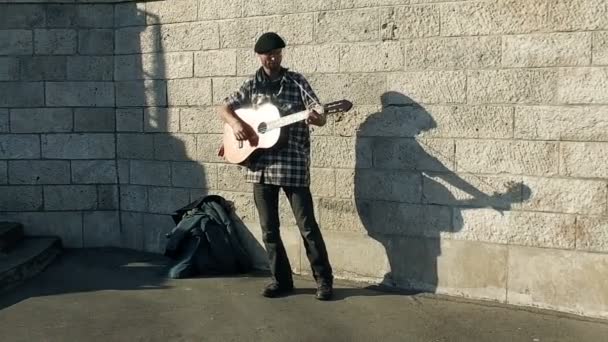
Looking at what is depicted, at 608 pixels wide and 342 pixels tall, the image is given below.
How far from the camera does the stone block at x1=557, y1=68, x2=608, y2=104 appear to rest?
485cm

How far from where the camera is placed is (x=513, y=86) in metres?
5.14

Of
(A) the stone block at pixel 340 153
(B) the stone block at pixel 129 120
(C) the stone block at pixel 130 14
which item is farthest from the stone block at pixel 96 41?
(A) the stone block at pixel 340 153

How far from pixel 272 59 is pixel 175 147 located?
1853 millimetres

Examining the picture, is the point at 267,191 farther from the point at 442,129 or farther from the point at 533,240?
the point at 533,240

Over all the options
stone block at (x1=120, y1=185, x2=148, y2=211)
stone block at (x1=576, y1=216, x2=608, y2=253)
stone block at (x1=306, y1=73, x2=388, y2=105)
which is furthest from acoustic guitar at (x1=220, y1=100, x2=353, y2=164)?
stone block at (x1=576, y1=216, x2=608, y2=253)

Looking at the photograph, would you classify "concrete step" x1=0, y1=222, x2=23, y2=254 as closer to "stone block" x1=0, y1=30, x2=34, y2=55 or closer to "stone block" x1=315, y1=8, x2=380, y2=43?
"stone block" x1=0, y1=30, x2=34, y2=55

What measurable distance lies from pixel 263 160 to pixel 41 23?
3079mm

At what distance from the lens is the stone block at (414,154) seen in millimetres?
5422

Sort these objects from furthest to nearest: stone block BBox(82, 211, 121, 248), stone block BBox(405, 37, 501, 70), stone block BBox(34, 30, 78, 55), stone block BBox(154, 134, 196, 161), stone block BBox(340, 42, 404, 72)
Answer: stone block BBox(82, 211, 121, 248) → stone block BBox(34, 30, 78, 55) → stone block BBox(154, 134, 196, 161) → stone block BBox(340, 42, 404, 72) → stone block BBox(405, 37, 501, 70)

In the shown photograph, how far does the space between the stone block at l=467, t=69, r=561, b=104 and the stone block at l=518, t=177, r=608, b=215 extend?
58 cm

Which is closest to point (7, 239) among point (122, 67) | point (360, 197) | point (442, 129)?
point (122, 67)

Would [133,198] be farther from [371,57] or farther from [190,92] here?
[371,57]

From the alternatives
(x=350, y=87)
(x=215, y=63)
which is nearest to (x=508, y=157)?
(x=350, y=87)

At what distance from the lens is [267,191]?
547 cm
